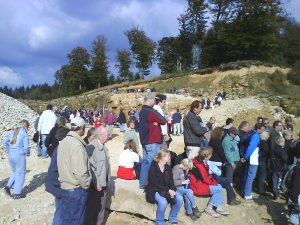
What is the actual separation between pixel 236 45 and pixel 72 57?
36.9 m

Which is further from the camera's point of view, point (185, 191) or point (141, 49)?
point (141, 49)

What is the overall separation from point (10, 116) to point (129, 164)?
16098mm

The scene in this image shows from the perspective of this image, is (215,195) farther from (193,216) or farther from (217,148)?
(217,148)

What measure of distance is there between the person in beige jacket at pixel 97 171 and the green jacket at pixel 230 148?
343 centimetres

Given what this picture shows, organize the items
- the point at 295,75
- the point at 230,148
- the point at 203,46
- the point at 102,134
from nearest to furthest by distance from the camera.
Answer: the point at 102,134 < the point at 230,148 < the point at 295,75 < the point at 203,46

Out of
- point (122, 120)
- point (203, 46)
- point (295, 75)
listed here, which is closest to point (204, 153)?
point (122, 120)

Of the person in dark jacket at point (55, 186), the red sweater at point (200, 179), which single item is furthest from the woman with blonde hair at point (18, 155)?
the red sweater at point (200, 179)

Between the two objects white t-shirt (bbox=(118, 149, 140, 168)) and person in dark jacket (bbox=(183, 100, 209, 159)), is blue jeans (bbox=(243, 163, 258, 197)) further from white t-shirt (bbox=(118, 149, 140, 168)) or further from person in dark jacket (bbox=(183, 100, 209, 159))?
white t-shirt (bbox=(118, 149, 140, 168))

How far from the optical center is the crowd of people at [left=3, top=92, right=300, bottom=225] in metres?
5.59

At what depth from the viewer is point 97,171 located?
252 inches

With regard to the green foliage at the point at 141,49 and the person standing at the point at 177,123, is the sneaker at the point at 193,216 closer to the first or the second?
the person standing at the point at 177,123

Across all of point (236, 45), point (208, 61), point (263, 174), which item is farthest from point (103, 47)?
point (263, 174)

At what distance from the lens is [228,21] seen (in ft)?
170

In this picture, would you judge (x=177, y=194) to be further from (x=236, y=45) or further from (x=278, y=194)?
(x=236, y=45)
